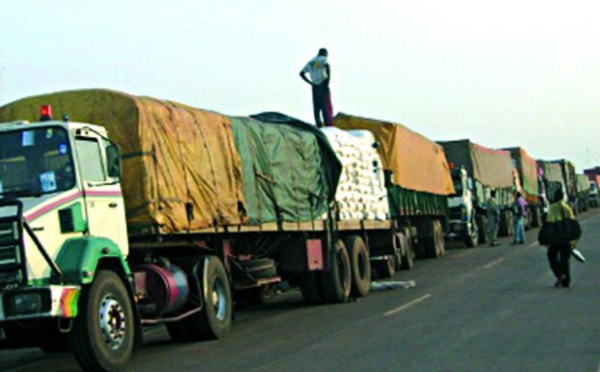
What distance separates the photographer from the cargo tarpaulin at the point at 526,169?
158 ft

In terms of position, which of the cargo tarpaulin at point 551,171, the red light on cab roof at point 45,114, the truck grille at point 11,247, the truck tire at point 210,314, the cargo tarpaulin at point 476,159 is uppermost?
the cargo tarpaulin at point 551,171

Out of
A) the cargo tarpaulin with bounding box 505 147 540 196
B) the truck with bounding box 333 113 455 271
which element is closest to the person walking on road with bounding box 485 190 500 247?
the truck with bounding box 333 113 455 271

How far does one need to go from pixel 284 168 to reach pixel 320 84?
5.82 metres

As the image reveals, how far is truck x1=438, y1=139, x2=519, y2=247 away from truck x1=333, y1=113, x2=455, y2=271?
7.18 ft

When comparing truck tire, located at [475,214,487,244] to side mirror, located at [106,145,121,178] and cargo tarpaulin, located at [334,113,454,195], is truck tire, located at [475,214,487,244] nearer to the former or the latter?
cargo tarpaulin, located at [334,113,454,195]

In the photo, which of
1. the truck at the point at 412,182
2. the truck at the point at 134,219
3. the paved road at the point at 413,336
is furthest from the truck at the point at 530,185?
the truck at the point at 134,219

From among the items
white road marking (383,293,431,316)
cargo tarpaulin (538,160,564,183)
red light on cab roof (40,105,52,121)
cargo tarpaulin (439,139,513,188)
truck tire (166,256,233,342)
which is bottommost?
white road marking (383,293,431,316)

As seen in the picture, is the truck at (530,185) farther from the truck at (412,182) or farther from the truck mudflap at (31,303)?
the truck mudflap at (31,303)

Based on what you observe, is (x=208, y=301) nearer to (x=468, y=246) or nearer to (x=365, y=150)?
(x=365, y=150)

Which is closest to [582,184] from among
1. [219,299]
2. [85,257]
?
[219,299]

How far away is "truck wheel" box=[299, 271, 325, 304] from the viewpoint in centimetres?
1667

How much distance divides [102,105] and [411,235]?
15.7 m

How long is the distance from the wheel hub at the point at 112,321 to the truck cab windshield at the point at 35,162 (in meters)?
1.20

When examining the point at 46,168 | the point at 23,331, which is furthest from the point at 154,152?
the point at 23,331
